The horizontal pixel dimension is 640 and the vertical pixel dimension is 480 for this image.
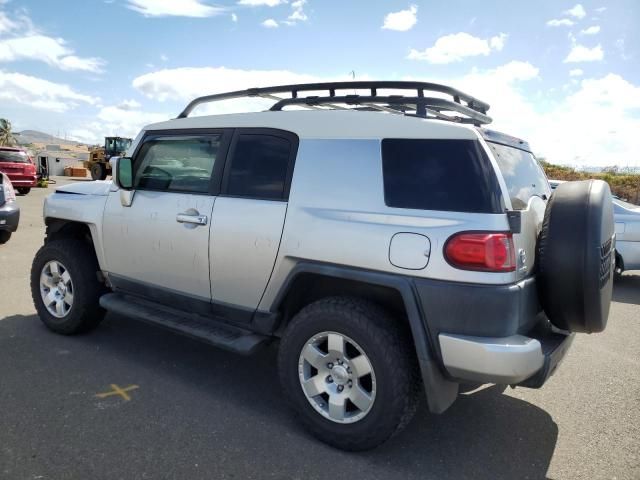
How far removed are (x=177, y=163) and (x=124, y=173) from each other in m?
0.50

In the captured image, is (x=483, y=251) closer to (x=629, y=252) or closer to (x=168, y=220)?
(x=168, y=220)

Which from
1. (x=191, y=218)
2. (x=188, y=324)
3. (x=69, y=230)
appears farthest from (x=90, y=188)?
(x=188, y=324)

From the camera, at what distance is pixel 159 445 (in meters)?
2.77

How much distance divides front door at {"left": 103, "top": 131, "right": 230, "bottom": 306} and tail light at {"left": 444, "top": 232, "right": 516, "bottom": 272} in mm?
1729

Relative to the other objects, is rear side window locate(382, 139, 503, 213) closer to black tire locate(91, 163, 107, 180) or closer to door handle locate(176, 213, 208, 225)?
door handle locate(176, 213, 208, 225)

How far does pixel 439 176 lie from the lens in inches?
102

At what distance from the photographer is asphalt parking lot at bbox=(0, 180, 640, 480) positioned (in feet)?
8.69

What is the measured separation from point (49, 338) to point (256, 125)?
2734 millimetres

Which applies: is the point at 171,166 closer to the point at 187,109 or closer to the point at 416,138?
the point at 187,109

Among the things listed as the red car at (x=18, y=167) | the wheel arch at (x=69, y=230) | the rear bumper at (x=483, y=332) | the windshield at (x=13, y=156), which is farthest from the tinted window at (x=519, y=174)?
the windshield at (x=13, y=156)

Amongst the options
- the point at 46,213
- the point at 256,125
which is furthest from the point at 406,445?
the point at 46,213

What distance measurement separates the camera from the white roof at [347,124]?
2.65 meters

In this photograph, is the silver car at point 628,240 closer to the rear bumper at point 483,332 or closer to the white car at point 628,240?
the white car at point 628,240

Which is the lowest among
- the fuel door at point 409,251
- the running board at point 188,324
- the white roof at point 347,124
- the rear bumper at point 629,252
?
the rear bumper at point 629,252
